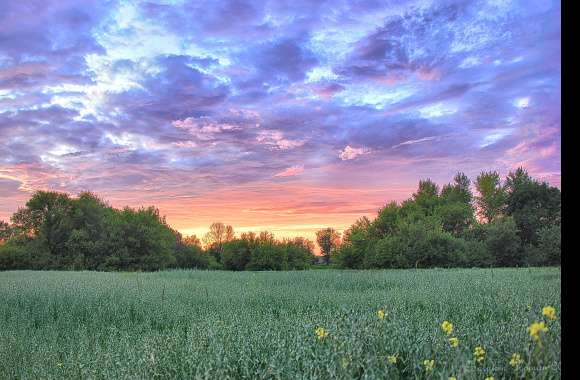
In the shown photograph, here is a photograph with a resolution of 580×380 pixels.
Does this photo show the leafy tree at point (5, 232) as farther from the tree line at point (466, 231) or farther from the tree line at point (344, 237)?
the tree line at point (466, 231)

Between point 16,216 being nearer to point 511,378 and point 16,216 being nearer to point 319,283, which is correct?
point 319,283

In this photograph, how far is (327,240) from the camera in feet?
120

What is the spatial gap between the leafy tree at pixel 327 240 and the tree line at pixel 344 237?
8 centimetres

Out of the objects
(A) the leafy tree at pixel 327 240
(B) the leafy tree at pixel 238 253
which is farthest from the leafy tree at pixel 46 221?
(A) the leafy tree at pixel 327 240

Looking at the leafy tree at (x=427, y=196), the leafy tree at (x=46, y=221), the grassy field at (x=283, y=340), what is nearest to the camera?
the grassy field at (x=283, y=340)

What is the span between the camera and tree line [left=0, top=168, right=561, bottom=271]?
82.2 feet

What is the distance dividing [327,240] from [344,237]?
3.25m

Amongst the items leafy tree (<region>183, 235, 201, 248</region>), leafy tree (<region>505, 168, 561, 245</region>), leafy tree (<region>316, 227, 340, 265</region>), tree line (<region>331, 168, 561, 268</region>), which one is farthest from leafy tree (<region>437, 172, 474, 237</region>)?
leafy tree (<region>183, 235, 201, 248</region>)

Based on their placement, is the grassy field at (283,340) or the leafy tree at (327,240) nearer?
the grassy field at (283,340)

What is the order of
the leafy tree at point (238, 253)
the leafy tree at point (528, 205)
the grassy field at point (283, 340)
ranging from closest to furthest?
1. the grassy field at point (283, 340)
2. the leafy tree at point (528, 205)
3. the leafy tree at point (238, 253)

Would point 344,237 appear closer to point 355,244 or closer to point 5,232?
point 355,244

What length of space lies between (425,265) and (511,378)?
24.6 m

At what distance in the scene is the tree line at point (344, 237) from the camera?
25.1m
